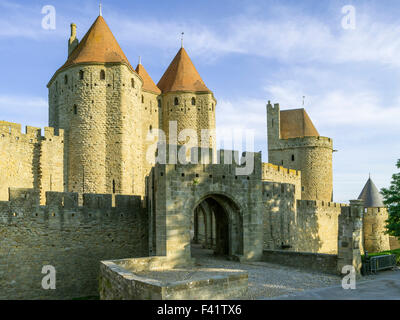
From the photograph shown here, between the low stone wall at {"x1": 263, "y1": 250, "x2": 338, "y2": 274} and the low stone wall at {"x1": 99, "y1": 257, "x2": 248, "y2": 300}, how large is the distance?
4.35 m

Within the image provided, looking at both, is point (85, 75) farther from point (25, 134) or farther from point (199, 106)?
point (199, 106)

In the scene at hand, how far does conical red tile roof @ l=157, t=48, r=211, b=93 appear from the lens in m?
30.4

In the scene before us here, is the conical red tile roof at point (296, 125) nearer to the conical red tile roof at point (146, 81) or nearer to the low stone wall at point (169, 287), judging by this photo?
the conical red tile roof at point (146, 81)

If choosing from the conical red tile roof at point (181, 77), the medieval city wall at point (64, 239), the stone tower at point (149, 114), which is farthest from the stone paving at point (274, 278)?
the conical red tile roof at point (181, 77)

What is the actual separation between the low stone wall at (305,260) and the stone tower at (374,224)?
20.7 metres

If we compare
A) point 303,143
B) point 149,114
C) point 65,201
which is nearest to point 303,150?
point 303,143

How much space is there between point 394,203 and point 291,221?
5200 millimetres

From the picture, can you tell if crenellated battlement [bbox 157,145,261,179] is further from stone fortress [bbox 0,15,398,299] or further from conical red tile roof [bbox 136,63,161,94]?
conical red tile roof [bbox 136,63,161,94]

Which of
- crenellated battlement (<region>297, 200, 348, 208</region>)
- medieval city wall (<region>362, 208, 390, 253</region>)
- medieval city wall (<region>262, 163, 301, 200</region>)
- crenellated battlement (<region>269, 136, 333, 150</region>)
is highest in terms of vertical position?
crenellated battlement (<region>269, 136, 333, 150</region>)

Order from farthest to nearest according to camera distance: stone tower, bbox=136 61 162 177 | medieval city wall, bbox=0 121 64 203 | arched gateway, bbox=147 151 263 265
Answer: stone tower, bbox=136 61 162 177, medieval city wall, bbox=0 121 64 203, arched gateway, bbox=147 151 263 265

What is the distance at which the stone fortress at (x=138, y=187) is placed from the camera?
47.0 feet

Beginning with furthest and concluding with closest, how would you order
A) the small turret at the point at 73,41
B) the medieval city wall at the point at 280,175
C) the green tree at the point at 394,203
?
the medieval city wall at the point at 280,175, the small turret at the point at 73,41, the green tree at the point at 394,203

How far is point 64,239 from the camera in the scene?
15.8 metres

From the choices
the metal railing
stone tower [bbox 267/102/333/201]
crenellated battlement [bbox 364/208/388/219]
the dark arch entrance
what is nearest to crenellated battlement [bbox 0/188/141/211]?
the dark arch entrance
